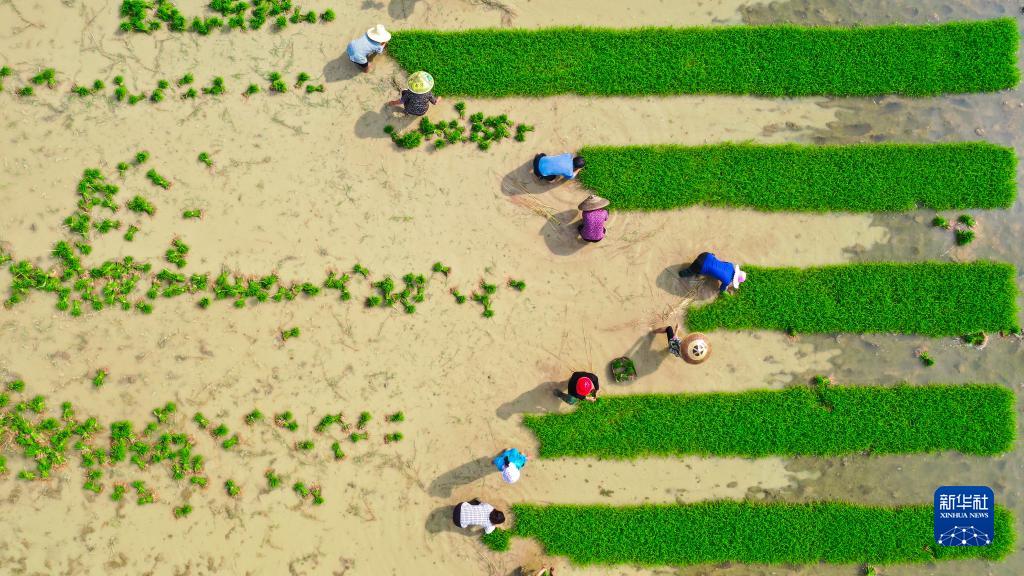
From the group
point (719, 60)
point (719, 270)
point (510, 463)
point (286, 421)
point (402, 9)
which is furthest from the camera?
point (402, 9)

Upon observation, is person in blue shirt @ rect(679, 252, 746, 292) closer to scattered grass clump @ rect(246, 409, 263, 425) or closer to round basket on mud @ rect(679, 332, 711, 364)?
round basket on mud @ rect(679, 332, 711, 364)

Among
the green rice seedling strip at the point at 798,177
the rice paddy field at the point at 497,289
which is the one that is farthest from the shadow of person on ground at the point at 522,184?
the green rice seedling strip at the point at 798,177

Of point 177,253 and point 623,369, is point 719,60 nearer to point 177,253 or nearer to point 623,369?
point 623,369

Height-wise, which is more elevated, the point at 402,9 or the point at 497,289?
the point at 402,9

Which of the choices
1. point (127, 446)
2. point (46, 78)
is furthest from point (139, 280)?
point (46, 78)

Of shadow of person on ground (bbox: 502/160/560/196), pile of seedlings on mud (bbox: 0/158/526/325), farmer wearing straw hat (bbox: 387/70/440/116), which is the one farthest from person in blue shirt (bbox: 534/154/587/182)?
farmer wearing straw hat (bbox: 387/70/440/116)

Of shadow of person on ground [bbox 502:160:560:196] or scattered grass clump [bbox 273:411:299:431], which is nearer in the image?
scattered grass clump [bbox 273:411:299:431]
